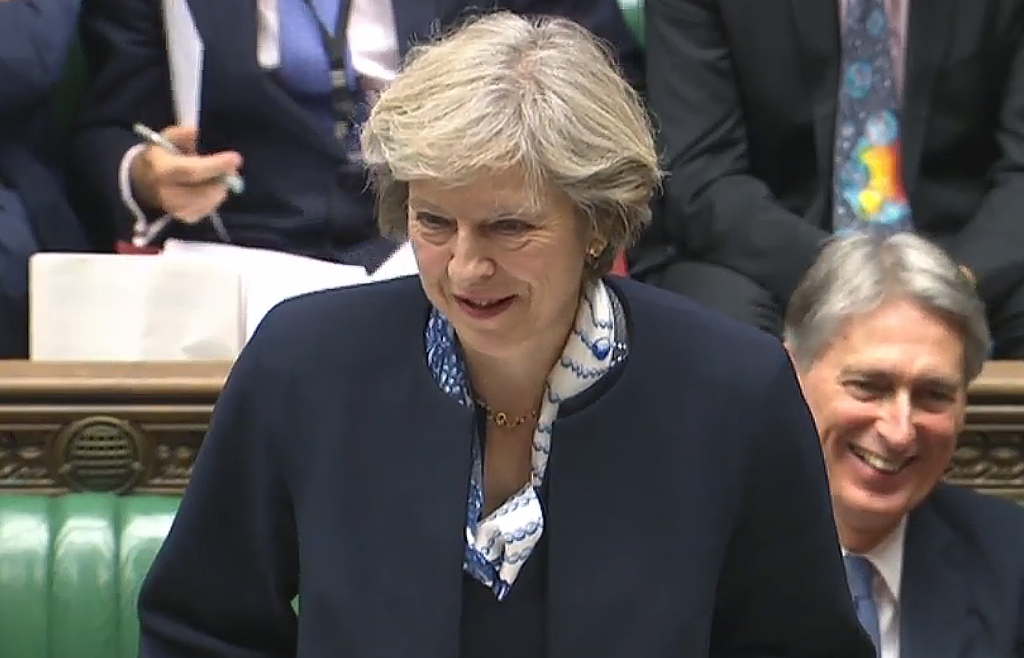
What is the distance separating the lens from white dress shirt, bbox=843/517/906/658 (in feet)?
5.05

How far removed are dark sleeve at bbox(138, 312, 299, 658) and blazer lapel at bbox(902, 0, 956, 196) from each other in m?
1.15

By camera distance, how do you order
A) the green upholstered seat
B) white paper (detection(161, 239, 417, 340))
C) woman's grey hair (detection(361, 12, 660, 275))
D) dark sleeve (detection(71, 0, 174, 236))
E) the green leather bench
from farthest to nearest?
the green upholstered seat < dark sleeve (detection(71, 0, 174, 236)) < white paper (detection(161, 239, 417, 340)) < the green leather bench < woman's grey hair (detection(361, 12, 660, 275))

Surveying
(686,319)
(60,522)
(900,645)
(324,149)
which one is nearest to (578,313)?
(686,319)

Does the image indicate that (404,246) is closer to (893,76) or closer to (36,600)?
(36,600)

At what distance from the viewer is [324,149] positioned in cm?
210

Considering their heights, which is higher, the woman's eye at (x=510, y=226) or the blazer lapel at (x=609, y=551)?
the woman's eye at (x=510, y=226)

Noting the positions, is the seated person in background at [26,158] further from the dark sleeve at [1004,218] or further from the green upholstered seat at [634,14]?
the dark sleeve at [1004,218]

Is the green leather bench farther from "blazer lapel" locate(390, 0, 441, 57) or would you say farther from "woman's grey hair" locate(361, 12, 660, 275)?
"woman's grey hair" locate(361, 12, 660, 275)

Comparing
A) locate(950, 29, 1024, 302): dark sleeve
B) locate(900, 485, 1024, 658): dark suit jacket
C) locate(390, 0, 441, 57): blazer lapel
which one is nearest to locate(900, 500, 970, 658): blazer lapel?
locate(900, 485, 1024, 658): dark suit jacket

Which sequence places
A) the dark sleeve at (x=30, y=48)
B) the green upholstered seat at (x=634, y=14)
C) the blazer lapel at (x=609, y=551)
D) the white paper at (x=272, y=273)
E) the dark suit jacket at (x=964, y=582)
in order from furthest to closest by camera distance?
the green upholstered seat at (x=634, y=14), the dark sleeve at (x=30, y=48), the white paper at (x=272, y=273), the dark suit jacket at (x=964, y=582), the blazer lapel at (x=609, y=551)

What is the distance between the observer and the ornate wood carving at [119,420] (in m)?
1.78

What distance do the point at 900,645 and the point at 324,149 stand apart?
96 centimetres

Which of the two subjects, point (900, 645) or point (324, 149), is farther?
point (324, 149)

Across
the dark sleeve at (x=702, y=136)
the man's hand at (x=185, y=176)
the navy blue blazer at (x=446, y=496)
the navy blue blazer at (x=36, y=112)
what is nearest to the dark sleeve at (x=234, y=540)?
the navy blue blazer at (x=446, y=496)
